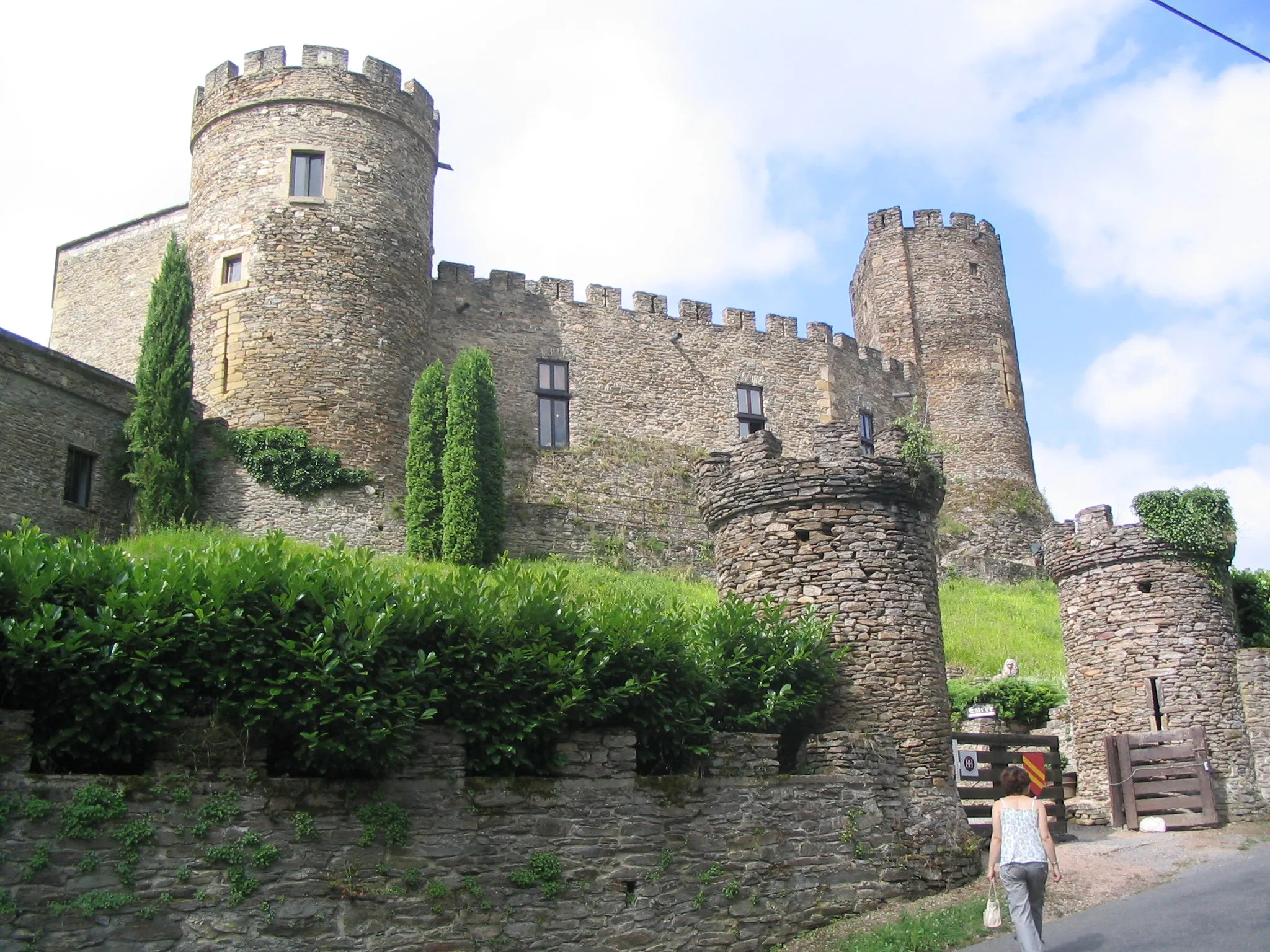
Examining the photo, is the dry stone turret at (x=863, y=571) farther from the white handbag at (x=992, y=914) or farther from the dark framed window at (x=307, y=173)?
the dark framed window at (x=307, y=173)

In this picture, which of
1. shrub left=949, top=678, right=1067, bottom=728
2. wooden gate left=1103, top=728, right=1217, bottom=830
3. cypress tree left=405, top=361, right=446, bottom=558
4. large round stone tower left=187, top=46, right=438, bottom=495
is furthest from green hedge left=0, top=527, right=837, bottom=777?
large round stone tower left=187, top=46, right=438, bottom=495

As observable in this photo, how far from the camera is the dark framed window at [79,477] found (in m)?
24.0

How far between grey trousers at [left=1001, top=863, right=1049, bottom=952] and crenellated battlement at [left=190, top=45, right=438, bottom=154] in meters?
23.7

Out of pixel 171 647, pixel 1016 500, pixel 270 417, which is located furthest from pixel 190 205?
pixel 1016 500

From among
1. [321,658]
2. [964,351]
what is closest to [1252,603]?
[321,658]

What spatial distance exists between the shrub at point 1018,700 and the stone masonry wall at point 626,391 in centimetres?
1050

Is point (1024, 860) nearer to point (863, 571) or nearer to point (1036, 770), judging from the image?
point (863, 571)

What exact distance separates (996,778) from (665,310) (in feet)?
76.3

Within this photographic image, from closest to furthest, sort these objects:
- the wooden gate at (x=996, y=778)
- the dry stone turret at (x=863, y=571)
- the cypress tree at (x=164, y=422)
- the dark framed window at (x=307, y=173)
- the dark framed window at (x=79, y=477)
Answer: the dry stone turret at (x=863, y=571), the wooden gate at (x=996, y=778), the dark framed window at (x=79, y=477), the cypress tree at (x=164, y=422), the dark framed window at (x=307, y=173)

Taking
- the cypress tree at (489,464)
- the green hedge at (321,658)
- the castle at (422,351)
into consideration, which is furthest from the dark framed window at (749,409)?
the green hedge at (321,658)

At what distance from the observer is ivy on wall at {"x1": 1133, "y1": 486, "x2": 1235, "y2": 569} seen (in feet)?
61.6

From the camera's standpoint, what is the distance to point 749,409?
36750mm

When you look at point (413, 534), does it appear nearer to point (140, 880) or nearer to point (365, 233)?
point (365, 233)

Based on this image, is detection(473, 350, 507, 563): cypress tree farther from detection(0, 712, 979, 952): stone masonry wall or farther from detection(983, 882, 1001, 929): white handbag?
detection(983, 882, 1001, 929): white handbag
